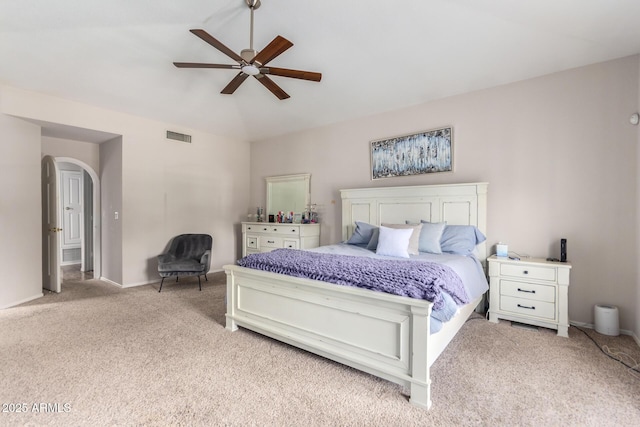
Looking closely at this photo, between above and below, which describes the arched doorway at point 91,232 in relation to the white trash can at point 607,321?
above

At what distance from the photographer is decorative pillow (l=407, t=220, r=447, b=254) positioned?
3295 mm

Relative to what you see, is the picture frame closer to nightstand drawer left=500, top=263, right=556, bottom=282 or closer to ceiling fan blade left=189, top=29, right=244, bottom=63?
nightstand drawer left=500, top=263, right=556, bottom=282

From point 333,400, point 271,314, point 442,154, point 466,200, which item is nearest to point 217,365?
point 271,314

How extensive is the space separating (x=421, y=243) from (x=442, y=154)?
125 cm

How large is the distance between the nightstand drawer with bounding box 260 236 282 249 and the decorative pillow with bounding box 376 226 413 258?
2040 mm

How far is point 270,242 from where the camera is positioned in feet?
16.4

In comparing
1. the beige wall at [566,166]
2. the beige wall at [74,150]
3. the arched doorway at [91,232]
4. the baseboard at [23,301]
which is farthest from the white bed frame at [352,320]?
the beige wall at [74,150]

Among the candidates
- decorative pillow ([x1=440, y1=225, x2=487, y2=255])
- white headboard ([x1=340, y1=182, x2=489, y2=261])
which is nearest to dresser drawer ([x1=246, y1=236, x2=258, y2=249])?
white headboard ([x1=340, y1=182, x2=489, y2=261])

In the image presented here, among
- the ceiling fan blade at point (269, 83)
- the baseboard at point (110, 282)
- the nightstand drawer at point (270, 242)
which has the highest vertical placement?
the ceiling fan blade at point (269, 83)

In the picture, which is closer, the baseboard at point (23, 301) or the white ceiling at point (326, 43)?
the white ceiling at point (326, 43)

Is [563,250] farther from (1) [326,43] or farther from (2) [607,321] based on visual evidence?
(1) [326,43]

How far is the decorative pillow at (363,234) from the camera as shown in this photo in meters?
3.91

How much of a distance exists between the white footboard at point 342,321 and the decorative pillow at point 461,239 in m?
1.69

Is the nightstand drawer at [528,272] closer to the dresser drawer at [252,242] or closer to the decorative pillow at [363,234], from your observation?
the decorative pillow at [363,234]
